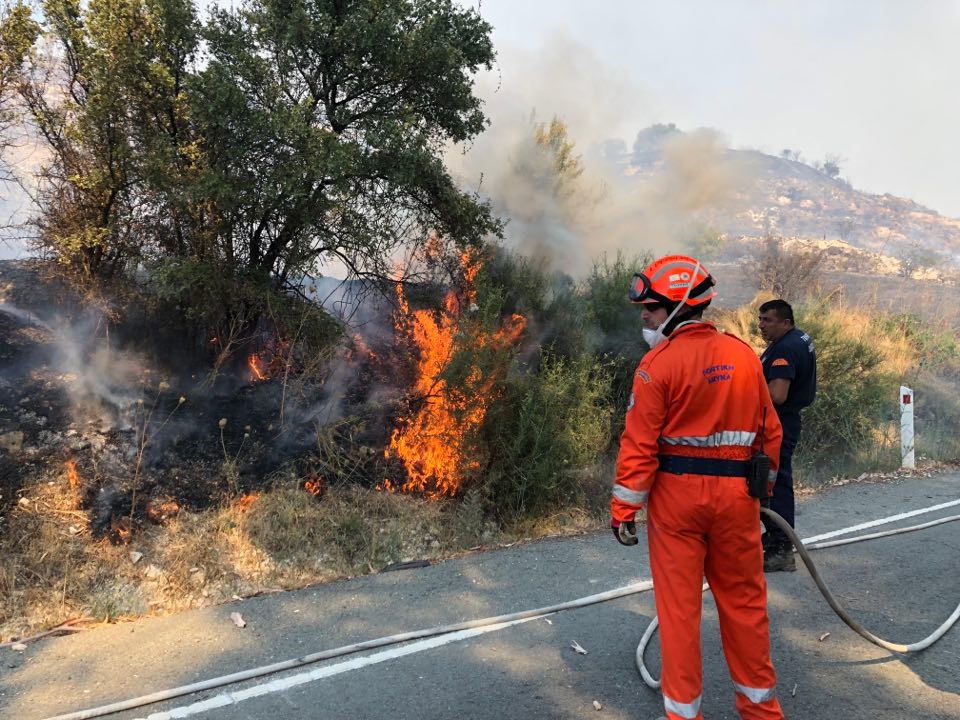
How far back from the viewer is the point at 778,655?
3455 millimetres

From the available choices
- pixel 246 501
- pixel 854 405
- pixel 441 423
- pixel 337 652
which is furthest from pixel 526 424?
pixel 854 405

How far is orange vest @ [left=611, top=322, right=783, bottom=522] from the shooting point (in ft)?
8.69

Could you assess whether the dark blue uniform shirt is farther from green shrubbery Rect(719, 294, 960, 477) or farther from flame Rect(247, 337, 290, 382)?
flame Rect(247, 337, 290, 382)

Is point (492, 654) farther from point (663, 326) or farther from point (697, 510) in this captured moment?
point (663, 326)

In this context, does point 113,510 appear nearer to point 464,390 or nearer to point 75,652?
point 75,652

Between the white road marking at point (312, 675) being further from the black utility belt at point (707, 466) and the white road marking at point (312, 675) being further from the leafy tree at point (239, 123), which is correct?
the leafy tree at point (239, 123)

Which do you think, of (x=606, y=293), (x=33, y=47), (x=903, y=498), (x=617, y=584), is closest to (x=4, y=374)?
(x=33, y=47)

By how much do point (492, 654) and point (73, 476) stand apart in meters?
4.20

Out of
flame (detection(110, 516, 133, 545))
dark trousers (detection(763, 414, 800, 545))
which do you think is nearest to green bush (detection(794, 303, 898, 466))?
A: dark trousers (detection(763, 414, 800, 545))

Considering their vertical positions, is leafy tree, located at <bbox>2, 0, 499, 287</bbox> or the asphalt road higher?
leafy tree, located at <bbox>2, 0, 499, 287</bbox>

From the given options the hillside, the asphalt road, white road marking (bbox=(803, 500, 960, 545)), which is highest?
the hillside

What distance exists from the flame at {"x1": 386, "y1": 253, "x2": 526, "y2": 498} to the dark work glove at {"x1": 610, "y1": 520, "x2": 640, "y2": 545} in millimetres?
3545

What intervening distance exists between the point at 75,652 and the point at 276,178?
468 cm

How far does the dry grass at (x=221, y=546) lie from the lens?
4395 mm
